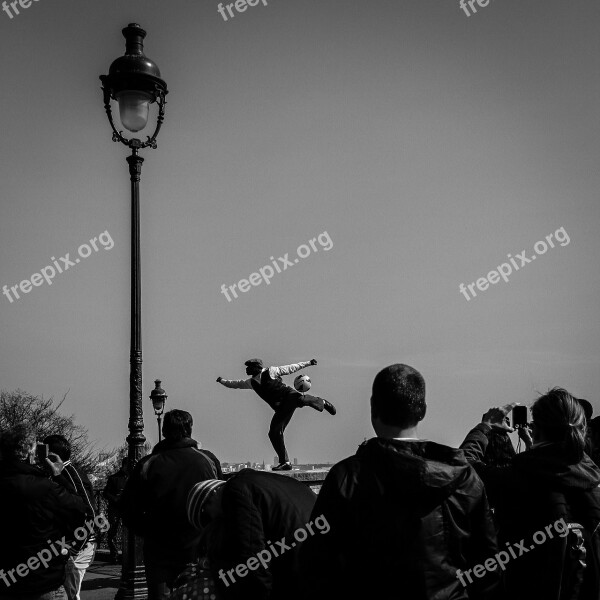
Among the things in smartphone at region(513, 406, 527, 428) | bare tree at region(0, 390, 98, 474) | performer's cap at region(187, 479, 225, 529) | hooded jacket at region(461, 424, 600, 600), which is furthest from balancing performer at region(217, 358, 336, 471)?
bare tree at region(0, 390, 98, 474)

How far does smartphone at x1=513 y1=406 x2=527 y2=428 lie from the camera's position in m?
5.57

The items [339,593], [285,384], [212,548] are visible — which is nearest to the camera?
[339,593]

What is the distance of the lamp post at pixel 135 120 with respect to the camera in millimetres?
10148

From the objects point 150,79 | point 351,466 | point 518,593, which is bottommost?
point 518,593

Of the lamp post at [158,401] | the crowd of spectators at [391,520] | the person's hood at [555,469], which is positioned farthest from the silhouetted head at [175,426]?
the lamp post at [158,401]

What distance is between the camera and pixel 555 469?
15.7 ft

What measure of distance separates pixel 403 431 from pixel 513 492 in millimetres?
1382

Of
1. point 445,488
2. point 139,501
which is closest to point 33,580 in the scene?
point 139,501

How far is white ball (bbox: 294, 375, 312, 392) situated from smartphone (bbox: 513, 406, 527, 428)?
6.86m

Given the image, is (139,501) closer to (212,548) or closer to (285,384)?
(212,548)

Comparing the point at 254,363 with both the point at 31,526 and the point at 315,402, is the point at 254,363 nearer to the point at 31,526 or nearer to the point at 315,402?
the point at 315,402

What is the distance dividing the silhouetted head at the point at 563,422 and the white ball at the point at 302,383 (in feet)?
24.7

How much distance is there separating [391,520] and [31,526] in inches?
118

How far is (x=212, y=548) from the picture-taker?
4.23 metres
